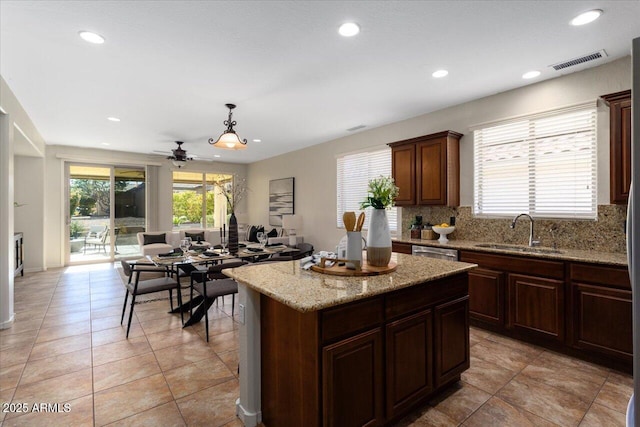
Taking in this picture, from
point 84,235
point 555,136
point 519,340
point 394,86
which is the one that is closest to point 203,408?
point 519,340

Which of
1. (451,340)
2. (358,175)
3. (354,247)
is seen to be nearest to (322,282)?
(354,247)

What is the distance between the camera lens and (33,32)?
8.29ft

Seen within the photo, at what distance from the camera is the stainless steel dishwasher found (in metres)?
3.62

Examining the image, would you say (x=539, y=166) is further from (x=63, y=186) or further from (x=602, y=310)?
(x=63, y=186)

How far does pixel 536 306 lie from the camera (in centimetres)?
299

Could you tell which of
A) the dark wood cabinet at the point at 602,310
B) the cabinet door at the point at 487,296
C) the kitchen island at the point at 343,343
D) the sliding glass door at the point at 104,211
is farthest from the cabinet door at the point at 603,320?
the sliding glass door at the point at 104,211

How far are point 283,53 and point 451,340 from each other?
279 centimetres

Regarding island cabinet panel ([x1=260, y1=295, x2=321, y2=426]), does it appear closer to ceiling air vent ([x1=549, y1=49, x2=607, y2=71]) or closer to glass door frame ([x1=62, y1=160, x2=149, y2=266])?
ceiling air vent ([x1=549, y1=49, x2=607, y2=71])

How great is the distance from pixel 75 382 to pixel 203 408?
1157mm

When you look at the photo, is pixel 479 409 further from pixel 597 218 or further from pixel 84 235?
pixel 84 235

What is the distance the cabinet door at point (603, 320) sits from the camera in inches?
98.4

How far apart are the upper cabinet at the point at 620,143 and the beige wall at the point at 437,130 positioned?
260 millimetres

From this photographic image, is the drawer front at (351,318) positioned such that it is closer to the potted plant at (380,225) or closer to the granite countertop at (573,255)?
the potted plant at (380,225)

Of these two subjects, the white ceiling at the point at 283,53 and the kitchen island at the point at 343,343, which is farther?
the white ceiling at the point at 283,53
